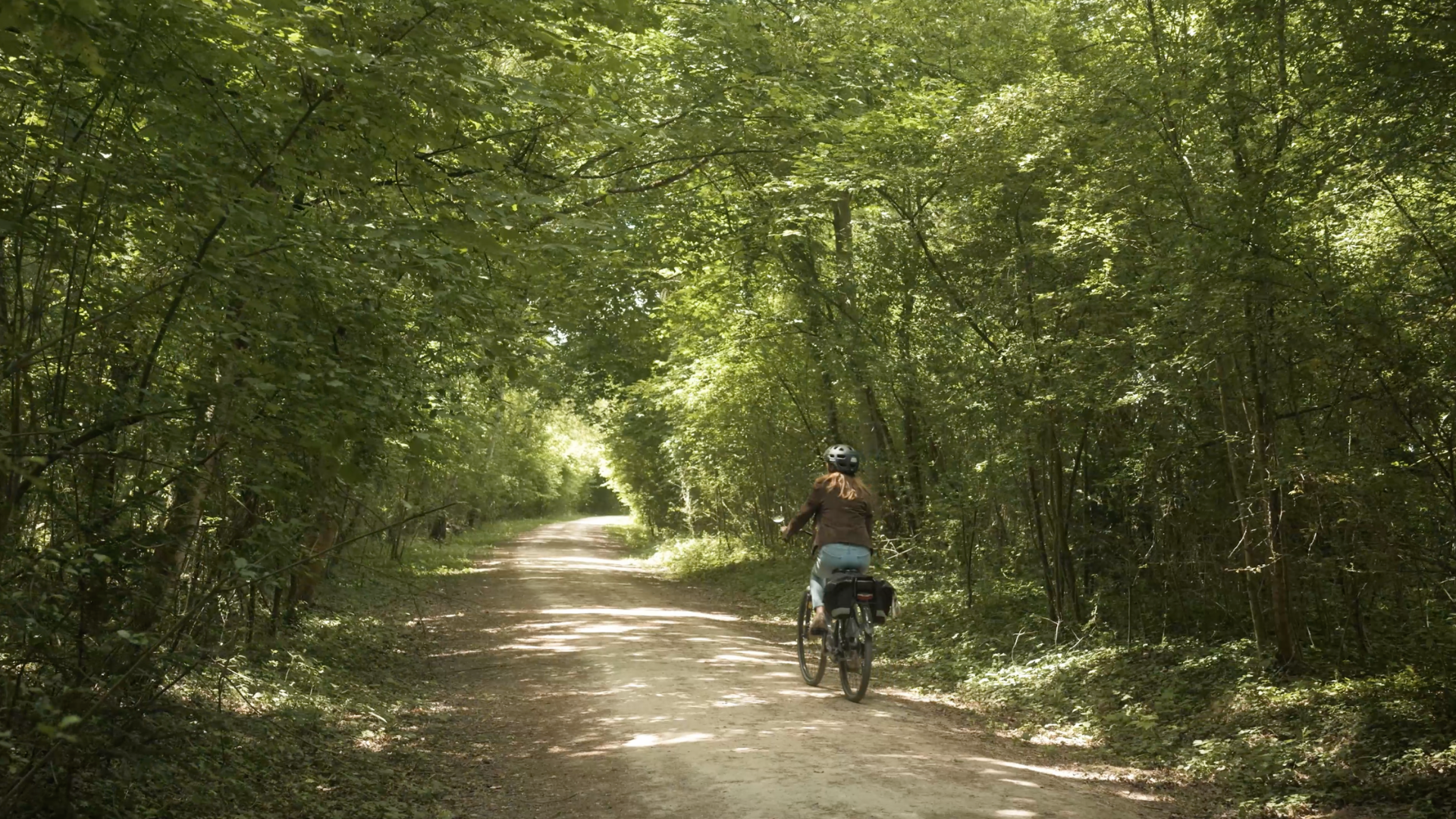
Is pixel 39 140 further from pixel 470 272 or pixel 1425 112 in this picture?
pixel 1425 112

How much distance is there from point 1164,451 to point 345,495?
656cm

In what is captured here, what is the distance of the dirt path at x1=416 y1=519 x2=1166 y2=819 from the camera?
5.99 metres

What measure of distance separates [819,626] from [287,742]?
4140 millimetres

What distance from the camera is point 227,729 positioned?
5.86m

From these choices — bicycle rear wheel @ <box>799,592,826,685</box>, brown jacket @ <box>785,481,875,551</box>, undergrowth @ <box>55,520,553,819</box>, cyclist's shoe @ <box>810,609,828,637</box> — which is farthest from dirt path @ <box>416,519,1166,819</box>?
brown jacket @ <box>785,481,875,551</box>

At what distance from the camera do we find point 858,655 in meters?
9.03

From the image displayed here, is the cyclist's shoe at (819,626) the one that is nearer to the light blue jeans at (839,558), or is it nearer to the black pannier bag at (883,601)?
the light blue jeans at (839,558)

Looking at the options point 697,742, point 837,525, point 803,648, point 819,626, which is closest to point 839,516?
point 837,525

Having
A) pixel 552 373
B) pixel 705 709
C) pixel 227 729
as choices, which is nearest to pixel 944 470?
pixel 705 709

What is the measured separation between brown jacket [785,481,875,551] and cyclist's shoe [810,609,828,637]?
553 mm

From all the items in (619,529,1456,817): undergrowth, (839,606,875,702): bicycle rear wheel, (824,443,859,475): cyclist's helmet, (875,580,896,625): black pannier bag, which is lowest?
(619,529,1456,817): undergrowth

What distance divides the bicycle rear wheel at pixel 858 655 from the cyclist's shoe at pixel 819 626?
0.21 m

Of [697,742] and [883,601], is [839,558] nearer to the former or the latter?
[883,601]

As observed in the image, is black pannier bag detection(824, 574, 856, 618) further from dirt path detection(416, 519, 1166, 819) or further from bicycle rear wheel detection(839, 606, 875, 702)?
dirt path detection(416, 519, 1166, 819)
